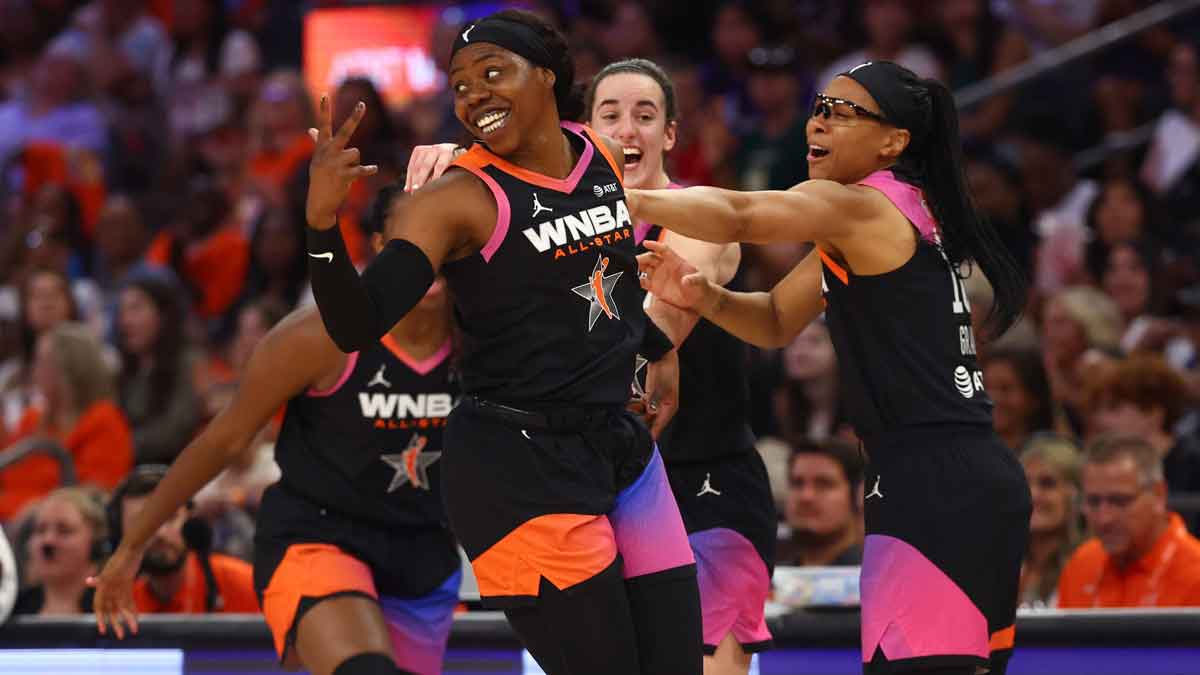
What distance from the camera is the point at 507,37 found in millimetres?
3621

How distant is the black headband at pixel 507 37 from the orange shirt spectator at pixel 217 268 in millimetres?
6403

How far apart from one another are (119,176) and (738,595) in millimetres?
7826

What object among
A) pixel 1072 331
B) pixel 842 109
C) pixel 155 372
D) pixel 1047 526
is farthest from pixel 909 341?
pixel 155 372

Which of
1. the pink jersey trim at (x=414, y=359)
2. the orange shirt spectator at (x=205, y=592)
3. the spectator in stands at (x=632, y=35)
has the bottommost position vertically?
the orange shirt spectator at (x=205, y=592)

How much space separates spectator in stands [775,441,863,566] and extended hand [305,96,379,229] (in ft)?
10.1

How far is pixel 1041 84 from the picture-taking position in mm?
9680

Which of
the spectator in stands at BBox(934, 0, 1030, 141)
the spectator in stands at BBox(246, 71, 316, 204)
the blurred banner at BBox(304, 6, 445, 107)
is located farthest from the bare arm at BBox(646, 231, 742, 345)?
the blurred banner at BBox(304, 6, 445, 107)

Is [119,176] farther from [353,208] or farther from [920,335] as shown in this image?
[920,335]

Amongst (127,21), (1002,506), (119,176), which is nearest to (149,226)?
(119,176)

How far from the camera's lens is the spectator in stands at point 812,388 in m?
7.63

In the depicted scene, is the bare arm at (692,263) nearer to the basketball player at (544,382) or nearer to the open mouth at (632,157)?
the open mouth at (632,157)

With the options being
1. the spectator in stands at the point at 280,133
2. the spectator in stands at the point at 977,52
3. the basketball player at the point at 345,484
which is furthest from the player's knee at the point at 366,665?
the spectator in stands at the point at 280,133

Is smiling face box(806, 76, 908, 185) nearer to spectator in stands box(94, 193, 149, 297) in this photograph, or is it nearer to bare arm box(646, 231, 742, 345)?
bare arm box(646, 231, 742, 345)

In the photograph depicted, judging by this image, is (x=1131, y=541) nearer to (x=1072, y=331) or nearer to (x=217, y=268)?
(x=1072, y=331)
